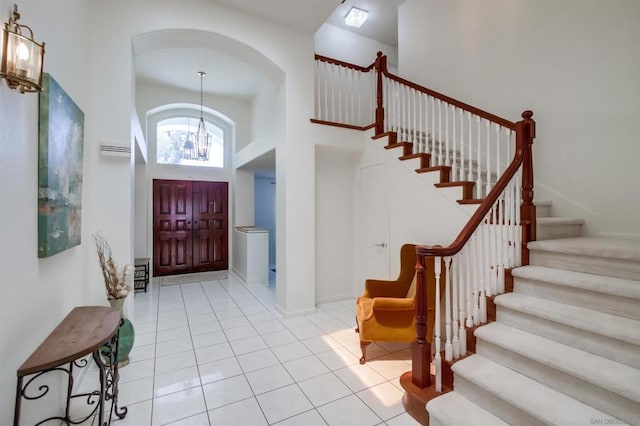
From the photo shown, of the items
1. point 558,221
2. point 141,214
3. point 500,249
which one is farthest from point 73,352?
point 141,214

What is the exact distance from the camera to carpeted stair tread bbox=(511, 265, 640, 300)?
73.2 inches

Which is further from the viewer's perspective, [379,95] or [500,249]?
[379,95]

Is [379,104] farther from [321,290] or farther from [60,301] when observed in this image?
[60,301]

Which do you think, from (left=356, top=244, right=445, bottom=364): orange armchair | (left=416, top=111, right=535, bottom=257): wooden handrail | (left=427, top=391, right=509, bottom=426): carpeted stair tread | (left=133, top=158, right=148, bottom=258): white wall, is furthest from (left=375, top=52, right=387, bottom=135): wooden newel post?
(left=133, top=158, right=148, bottom=258): white wall

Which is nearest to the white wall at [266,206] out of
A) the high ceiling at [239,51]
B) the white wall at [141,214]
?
the high ceiling at [239,51]

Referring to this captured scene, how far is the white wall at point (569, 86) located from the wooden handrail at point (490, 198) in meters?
1.14

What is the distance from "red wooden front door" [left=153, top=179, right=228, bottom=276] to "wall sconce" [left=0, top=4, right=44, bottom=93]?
5.16m

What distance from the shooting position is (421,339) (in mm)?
2059

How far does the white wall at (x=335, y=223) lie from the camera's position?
4.38 metres

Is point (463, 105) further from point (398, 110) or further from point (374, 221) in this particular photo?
point (374, 221)

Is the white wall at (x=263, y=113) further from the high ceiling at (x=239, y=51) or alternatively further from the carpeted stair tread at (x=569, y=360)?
the carpeted stair tread at (x=569, y=360)

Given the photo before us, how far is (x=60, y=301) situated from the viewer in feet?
6.53

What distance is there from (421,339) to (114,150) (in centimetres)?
334

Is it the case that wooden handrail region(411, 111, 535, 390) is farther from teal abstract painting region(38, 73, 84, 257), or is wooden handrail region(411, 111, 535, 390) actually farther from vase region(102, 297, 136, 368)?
vase region(102, 297, 136, 368)
